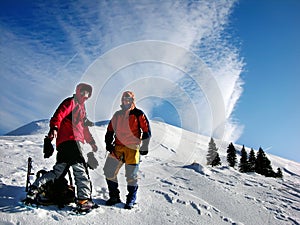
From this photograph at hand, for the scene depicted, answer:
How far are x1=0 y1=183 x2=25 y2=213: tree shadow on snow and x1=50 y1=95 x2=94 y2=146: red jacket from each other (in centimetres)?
123

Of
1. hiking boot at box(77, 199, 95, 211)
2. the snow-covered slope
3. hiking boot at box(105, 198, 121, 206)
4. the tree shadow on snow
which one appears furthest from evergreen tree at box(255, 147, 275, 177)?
the tree shadow on snow

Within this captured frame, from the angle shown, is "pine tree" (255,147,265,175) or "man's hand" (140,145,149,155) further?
"pine tree" (255,147,265,175)

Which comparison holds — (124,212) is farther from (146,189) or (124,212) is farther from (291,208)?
(291,208)

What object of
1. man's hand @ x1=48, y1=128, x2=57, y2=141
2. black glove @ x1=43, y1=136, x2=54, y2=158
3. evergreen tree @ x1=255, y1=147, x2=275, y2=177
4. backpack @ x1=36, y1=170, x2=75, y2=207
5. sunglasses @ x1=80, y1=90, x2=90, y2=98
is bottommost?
evergreen tree @ x1=255, y1=147, x2=275, y2=177

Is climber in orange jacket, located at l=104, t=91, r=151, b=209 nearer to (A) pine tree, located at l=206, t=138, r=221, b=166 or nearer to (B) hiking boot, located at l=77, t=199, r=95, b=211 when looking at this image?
(B) hiking boot, located at l=77, t=199, r=95, b=211

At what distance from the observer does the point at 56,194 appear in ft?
14.9

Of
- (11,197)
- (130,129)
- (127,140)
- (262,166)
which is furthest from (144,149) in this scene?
(262,166)

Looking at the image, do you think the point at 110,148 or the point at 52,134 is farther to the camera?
the point at 110,148

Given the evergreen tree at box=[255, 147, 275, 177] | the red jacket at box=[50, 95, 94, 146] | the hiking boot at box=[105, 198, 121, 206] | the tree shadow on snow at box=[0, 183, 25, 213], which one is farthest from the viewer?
the evergreen tree at box=[255, 147, 275, 177]

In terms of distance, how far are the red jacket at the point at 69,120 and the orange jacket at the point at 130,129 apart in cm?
83

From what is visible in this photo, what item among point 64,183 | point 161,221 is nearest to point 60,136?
point 64,183

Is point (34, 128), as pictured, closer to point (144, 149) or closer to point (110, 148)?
point (110, 148)

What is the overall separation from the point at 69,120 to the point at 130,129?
1373 millimetres

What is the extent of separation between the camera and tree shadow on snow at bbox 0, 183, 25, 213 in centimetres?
403
